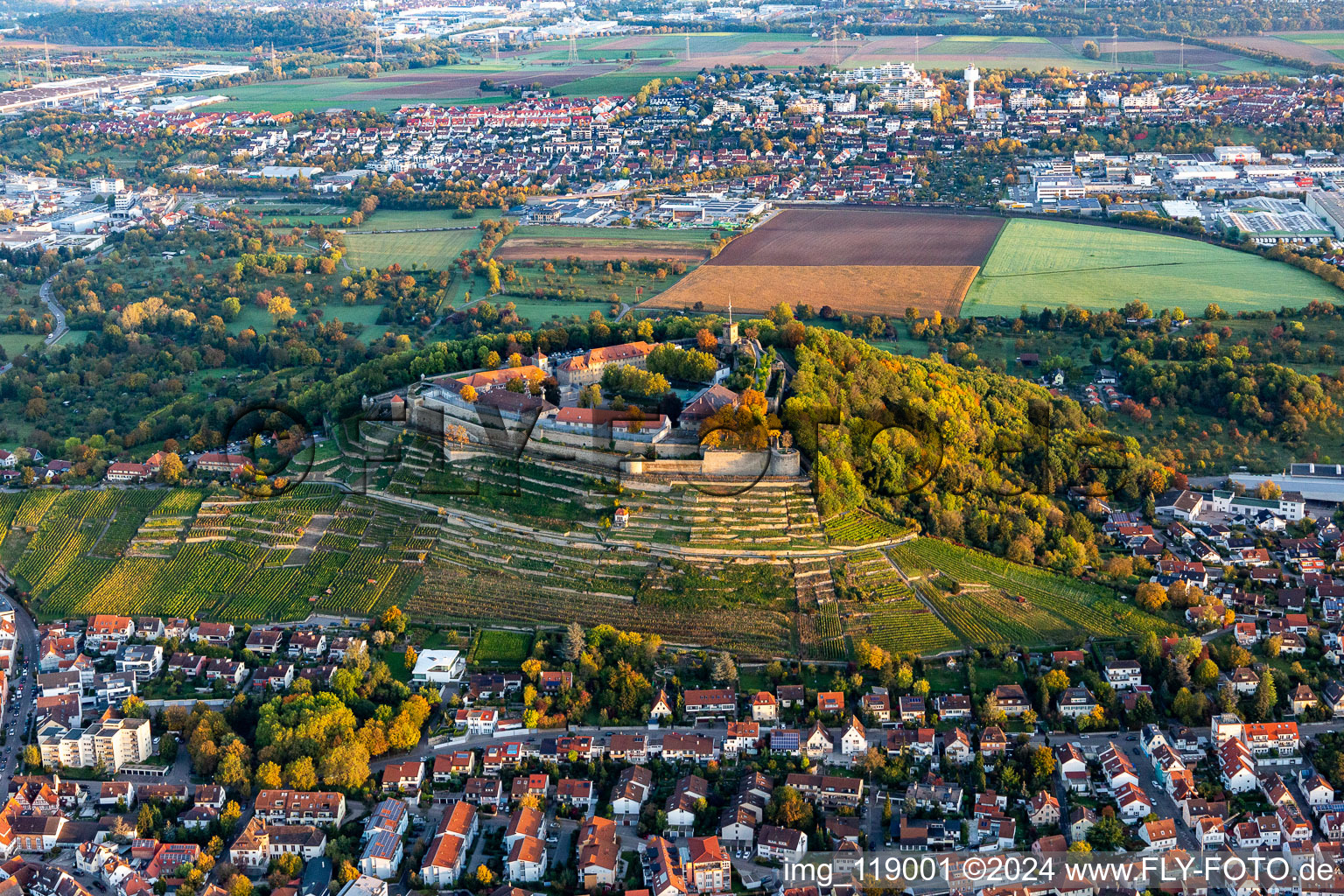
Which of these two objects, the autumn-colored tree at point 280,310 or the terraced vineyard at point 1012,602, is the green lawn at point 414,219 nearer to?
the autumn-colored tree at point 280,310

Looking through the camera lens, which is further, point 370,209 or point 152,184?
point 152,184

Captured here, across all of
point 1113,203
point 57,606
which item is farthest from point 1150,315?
point 57,606

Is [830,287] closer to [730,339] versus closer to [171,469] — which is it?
[730,339]

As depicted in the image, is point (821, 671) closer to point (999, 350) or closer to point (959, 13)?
point (999, 350)

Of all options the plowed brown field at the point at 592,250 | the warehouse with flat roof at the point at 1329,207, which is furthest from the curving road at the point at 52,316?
the warehouse with flat roof at the point at 1329,207

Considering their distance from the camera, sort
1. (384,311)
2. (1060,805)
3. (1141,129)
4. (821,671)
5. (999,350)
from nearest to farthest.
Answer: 1. (1060,805)
2. (821,671)
3. (999,350)
4. (384,311)
5. (1141,129)
